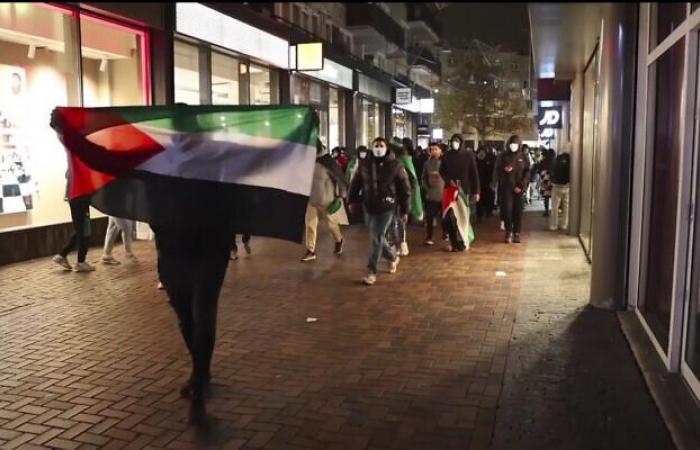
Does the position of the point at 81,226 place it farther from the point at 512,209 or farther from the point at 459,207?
the point at 512,209

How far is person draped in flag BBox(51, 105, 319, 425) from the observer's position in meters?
4.66

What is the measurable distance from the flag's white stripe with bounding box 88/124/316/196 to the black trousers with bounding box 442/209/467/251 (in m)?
6.91

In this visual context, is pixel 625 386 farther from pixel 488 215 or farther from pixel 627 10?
pixel 488 215

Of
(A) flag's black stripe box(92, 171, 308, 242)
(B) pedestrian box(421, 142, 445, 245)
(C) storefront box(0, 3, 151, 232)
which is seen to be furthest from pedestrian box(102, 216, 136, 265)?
(A) flag's black stripe box(92, 171, 308, 242)

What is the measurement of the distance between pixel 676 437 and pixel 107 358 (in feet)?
14.1

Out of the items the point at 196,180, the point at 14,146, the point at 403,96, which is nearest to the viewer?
the point at 196,180

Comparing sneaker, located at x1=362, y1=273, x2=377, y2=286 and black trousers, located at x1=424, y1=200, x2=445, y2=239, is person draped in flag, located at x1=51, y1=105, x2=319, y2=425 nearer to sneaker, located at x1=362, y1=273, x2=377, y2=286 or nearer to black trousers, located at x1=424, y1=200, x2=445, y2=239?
sneaker, located at x1=362, y1=273, x2=377, y2=286

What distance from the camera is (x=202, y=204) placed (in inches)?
184

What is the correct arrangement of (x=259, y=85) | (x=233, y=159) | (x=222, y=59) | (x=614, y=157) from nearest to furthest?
(x=233, y=159) → (x=614, y=157) → (x=222, y=59) → (x=259, y=85)

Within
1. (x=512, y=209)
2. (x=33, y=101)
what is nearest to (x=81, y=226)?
(x=33, y=101)

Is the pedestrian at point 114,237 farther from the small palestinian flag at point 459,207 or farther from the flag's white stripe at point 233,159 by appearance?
the flag's white stripe at point 233,159

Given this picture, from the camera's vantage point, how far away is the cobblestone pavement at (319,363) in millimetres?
4504

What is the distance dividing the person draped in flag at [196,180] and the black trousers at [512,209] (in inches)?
319

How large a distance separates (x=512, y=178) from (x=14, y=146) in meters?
8.11
